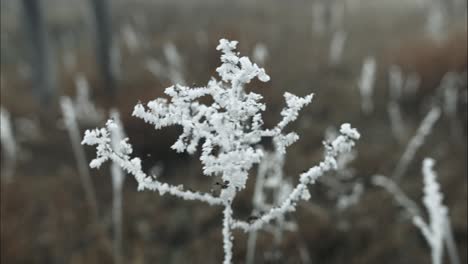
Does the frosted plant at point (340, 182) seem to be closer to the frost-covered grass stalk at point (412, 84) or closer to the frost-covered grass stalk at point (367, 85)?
the frost-covered grass stalk at point (367, 85)

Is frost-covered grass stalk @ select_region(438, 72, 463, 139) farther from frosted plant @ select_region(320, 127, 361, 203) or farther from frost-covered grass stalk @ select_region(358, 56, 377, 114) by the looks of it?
frosted plant @ select_region(320, 127, 361, 203)

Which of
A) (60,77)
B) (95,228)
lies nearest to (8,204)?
(95,228)

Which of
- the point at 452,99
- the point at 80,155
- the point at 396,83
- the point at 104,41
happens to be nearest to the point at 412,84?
the point at 396,83

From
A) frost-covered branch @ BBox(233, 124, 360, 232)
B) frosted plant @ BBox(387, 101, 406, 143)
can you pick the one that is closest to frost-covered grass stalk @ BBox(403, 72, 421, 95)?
frosted plant @ BBox(387, 101, 406, 143)

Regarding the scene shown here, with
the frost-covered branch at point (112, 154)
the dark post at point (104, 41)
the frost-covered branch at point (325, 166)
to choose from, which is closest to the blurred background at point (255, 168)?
the dark post at point (104, 41)

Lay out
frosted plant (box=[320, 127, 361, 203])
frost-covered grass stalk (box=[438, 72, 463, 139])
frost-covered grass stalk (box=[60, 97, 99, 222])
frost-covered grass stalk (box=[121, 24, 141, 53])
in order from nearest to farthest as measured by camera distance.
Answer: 1. frost-covered grass stalk (box=[60, 97, 99, 222])
2. frosted plant (box=[320, 127, 361, 203])
3. frost-covered grass stalk (box=[438, 72, 463, 139])
4. frost-covered grass stalk (box=[121, 24, 141, 53])

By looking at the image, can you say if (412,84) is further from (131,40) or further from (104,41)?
(131,40)

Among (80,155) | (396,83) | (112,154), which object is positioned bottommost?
(112,154)

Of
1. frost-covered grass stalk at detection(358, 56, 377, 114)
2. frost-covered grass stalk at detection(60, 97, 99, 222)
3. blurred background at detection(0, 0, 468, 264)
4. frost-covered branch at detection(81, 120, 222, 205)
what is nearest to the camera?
frost-covered branch at detection(81, 120, 222, 205)
